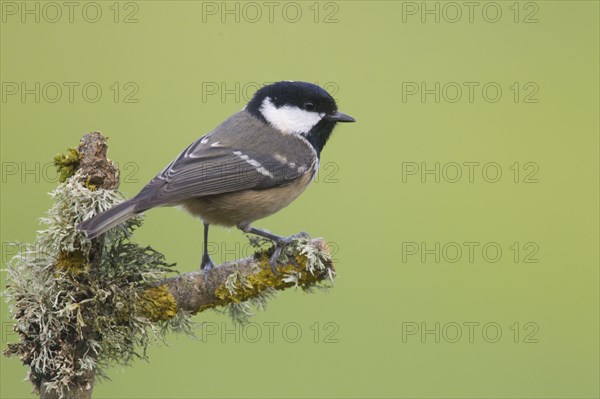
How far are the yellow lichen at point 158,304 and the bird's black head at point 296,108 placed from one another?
147 cm

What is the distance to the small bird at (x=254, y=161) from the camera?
288 centimetres

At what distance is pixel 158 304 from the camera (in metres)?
2.08

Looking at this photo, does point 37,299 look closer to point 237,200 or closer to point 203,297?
point 203,297

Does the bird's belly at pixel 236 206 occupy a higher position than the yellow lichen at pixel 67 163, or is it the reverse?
the yellow lichen at pixel 67 163

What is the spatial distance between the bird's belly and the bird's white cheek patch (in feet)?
1.18

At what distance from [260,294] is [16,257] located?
0.77 m

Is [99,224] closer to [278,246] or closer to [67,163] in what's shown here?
[67,163]

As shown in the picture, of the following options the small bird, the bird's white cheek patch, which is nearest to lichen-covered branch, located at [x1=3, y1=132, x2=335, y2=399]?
the small bird

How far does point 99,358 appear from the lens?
79.7 inches

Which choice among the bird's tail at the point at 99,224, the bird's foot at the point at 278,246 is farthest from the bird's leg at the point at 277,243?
the bird's tail at the point at 99,224

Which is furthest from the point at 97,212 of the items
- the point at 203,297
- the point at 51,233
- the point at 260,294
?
the point at 260,294

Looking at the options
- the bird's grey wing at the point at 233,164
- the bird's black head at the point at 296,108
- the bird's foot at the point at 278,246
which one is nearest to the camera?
the bird's foot at the point at 278,246

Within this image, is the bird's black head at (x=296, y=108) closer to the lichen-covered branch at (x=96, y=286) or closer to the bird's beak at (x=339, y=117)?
the bird's beak at (x=339, y=117)

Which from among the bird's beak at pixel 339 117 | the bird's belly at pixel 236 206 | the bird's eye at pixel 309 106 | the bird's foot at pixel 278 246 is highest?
the bird's eye at pixel 309 106
